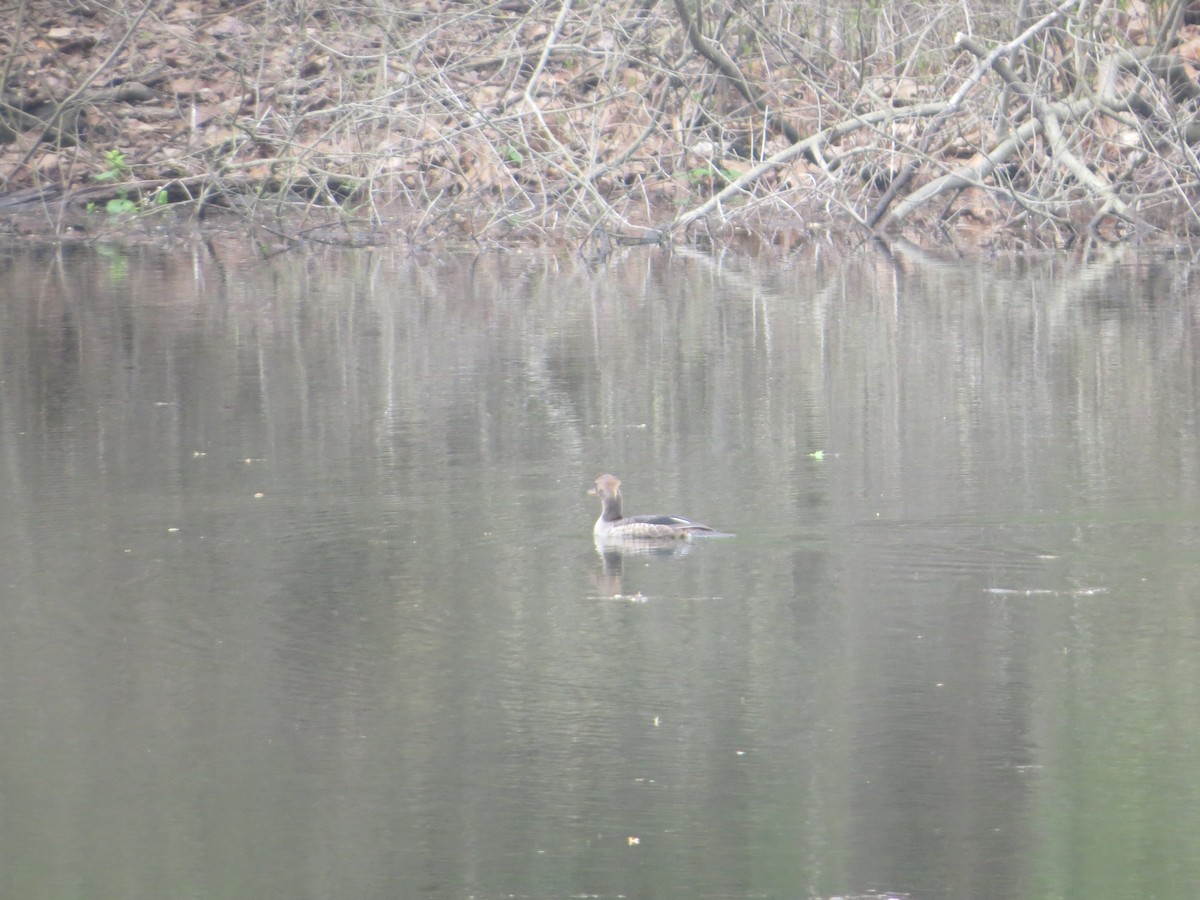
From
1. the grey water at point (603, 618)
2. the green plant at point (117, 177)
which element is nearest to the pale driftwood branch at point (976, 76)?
the grey water at point (603, 618)

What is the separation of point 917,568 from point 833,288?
987cm

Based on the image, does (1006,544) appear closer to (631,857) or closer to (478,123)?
(631,857)

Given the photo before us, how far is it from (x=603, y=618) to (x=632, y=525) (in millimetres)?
1166

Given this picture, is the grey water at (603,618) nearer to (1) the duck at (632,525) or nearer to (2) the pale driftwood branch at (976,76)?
(1) the duck at (632,525)

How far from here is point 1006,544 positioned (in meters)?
8.35

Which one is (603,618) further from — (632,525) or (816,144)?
(816,144)

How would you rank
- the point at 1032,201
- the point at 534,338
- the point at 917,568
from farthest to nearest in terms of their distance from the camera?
the point at 1032,201 → the point at 534,338 → the point at 917,568

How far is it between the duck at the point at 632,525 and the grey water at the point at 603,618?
96 millimetres

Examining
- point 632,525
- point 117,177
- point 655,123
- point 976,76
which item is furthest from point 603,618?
point 117,177

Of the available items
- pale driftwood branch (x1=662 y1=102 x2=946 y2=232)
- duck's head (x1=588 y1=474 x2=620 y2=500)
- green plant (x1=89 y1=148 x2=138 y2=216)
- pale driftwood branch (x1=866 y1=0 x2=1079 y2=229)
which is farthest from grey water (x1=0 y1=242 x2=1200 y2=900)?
green plant (x1=89 y1=148 x2=138 y2=216)

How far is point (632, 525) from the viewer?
8539mm

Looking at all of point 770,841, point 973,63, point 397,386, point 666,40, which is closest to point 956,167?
point 973,63

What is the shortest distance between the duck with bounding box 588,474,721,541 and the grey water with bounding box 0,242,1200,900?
10 centimetres

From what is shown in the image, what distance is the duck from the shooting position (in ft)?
27.8
